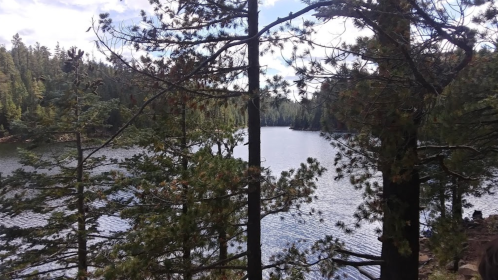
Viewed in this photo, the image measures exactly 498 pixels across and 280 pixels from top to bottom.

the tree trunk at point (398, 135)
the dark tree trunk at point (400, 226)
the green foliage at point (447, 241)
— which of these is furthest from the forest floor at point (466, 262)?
the tree trunk at point (398, 135)

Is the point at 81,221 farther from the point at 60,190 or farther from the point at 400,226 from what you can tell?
the point at 400,226

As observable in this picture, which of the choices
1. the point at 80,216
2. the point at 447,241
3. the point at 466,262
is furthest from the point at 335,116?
the point at 466,262

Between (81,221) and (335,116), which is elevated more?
(335,116)

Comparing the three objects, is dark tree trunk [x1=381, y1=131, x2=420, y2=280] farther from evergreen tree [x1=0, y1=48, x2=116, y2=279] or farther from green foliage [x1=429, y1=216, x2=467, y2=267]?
evergreen tree [x1=0, y1=48, x2=116, y2=279]

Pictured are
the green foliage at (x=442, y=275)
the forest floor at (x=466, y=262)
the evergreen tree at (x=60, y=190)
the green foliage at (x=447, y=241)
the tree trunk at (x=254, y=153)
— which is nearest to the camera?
the green foliage at (x=447, y=241)

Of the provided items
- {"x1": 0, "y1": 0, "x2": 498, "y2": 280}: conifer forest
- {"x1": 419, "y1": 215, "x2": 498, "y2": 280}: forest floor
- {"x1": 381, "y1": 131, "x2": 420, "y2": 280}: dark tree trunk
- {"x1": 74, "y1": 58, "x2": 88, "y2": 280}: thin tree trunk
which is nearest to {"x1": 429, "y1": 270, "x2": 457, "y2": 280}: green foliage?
{"x1": 419, "y1": 215, "x2": 498, "y2": 280}: forest floor

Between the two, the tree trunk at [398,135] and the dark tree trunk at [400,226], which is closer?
the tree trunk at [398,135]

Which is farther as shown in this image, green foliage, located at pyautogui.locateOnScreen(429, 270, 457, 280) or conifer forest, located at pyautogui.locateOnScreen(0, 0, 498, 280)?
green foliage, located at pyautogui.locateOnScreen(429, 270, 457, 280)

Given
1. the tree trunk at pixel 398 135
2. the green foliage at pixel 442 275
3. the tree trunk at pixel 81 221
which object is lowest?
the green foliage at pixel 442 275

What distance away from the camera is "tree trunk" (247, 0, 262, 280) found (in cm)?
474

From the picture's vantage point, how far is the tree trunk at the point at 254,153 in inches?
187

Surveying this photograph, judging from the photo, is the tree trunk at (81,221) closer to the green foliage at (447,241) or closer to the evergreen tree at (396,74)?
the evergreen tree at (396,74)

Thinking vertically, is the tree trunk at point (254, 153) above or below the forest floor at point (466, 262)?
above

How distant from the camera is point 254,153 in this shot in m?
4.95
